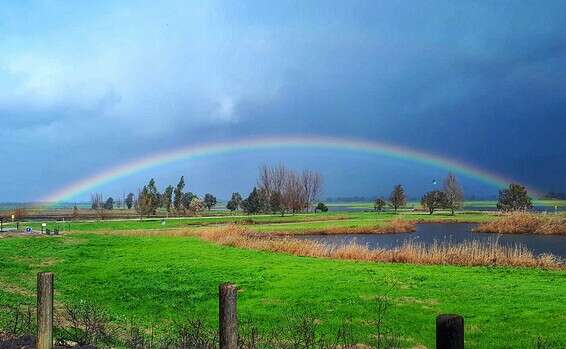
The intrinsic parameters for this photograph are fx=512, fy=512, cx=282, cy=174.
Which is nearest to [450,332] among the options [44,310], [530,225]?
[44,310]

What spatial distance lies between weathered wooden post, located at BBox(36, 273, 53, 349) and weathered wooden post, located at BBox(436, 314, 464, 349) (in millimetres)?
5393

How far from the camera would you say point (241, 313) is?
14.4 metres

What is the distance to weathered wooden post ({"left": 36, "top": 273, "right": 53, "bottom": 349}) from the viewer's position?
680cm

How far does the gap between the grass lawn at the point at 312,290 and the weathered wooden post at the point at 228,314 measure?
6730mm

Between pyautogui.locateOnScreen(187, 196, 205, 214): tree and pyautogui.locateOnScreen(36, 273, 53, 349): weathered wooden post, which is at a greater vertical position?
pyautogui.locateOnScreen(187, 196, 205, 214): tree

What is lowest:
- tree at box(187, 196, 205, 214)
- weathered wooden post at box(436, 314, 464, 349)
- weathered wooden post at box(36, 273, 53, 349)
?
weathered wooden post at box(36, 273, 53, 349)

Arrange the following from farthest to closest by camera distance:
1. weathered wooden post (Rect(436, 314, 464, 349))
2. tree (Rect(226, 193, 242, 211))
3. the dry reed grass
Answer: tree (Rect(226, 193, 242, 211)) → the dry reed grass → weathered wooden post (Rect(436, 314, 464, 349))

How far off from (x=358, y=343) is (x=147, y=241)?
27.9 m

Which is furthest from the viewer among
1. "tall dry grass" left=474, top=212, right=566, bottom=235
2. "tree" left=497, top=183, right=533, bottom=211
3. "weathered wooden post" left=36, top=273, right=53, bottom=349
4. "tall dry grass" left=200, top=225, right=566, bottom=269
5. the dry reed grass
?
"tree" left=497, top=183, right=533, bottom=211

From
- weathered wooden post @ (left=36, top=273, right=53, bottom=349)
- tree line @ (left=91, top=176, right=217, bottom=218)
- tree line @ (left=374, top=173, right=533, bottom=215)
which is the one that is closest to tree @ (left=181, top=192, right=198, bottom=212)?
tree line @ (left=91, top=176, right=217, bottom=218)

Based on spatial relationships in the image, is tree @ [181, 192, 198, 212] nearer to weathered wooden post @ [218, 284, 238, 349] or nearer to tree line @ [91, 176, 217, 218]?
tree line @ [91, 176, 217, 218]

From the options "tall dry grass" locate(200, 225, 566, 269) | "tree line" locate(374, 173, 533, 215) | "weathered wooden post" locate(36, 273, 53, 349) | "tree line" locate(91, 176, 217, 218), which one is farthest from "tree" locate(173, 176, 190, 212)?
"weathered wooden post" locate(36, 273, 53, 349)

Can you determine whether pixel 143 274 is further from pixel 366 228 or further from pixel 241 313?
pixel 366 228

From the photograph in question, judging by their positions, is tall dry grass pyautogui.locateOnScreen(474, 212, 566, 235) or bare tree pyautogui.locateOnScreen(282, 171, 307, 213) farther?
bare tree pyautogui.locateOnScreen(282, 171, 307, 213)
